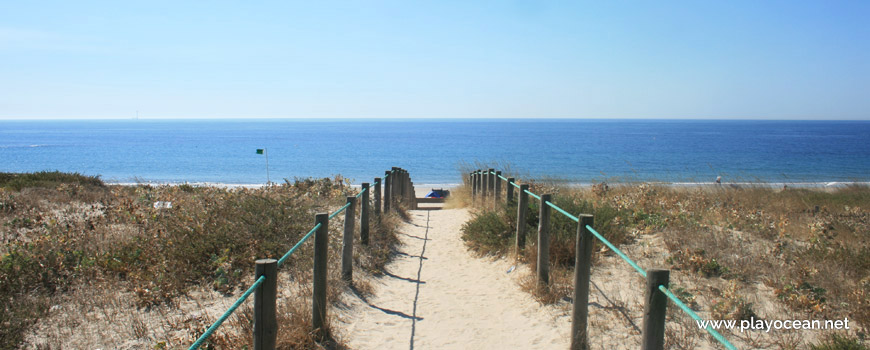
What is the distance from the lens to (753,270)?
6.51 meters

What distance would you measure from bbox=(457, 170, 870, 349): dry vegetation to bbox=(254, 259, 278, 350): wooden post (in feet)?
11.5

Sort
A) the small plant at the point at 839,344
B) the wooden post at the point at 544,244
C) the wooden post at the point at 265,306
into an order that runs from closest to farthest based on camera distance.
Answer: the wooden post at the point at 265,306 → the small plant at the point at 839,344 → the wooden post at the point at 544,244

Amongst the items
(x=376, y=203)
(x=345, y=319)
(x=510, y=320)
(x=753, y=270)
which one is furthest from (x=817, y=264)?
(x=376, y=203)

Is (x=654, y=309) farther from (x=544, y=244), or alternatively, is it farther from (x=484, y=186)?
(x=484, y=186)

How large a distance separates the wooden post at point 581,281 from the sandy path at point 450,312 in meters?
0.35

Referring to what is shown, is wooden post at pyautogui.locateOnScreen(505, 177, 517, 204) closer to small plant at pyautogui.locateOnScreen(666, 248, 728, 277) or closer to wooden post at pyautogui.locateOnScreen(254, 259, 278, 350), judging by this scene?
small plant at pyautogui.locateOnScreen(666, 248, 728, 277)

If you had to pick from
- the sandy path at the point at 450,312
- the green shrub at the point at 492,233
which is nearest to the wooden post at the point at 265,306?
the sandy path at the point at 450,312

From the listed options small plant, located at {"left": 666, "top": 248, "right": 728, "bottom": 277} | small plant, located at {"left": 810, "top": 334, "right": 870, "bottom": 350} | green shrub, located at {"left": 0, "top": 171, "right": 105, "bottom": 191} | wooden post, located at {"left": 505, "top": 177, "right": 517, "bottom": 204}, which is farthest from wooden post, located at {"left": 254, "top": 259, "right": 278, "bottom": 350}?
green shrub, located at {"left": 0, "top": 171, "right": 105, "bottom": 191}

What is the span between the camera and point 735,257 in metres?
6.89

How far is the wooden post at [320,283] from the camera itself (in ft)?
16.0

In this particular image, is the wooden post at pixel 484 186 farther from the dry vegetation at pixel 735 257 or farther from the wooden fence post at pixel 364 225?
the wooden fence post at pixel 364 225

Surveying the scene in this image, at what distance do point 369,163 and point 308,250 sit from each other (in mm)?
52852

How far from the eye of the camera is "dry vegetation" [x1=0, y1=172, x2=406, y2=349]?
4.63 meters

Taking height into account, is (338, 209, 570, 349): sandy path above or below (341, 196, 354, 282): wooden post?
below
